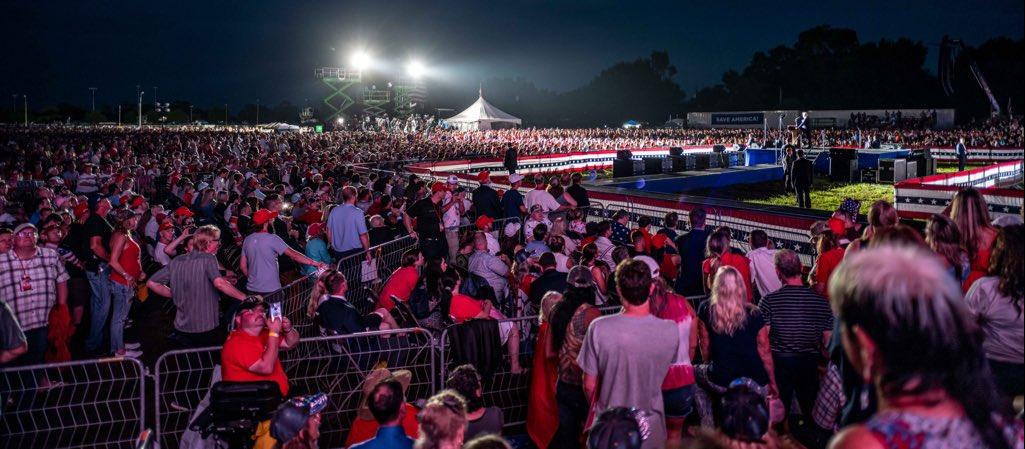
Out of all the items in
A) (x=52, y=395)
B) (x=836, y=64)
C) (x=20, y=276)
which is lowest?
(x=52, y=395)

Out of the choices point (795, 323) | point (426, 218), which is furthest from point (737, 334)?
point (426, 218)

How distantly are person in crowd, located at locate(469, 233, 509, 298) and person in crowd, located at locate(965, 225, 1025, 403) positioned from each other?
527 centimetres

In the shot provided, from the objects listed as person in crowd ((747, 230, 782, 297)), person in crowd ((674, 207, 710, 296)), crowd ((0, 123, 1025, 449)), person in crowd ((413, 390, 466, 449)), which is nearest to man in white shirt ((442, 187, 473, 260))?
crowd ((0, 123, 1025, 449))

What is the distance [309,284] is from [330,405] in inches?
133

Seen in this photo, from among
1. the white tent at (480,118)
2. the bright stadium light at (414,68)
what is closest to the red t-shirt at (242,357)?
the white tent at (480,118)

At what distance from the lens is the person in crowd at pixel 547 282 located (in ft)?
23.1

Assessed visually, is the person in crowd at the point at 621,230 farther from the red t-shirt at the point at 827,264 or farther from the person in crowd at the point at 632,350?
the person in crowd at the point at 632,350

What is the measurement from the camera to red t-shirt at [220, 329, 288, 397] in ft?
16.8

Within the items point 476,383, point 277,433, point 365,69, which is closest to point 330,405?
point 476,383

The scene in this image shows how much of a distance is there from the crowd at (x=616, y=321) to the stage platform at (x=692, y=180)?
13.4m

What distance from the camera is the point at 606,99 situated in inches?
4825

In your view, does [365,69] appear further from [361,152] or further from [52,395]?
[52,395]

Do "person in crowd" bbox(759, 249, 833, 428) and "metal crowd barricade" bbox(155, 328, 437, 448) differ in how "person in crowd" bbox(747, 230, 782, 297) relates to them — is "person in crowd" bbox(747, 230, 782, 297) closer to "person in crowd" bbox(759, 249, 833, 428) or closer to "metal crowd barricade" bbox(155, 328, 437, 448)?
"person in crowd" bbox(759, 249, 833, 428)

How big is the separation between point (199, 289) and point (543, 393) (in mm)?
3437
